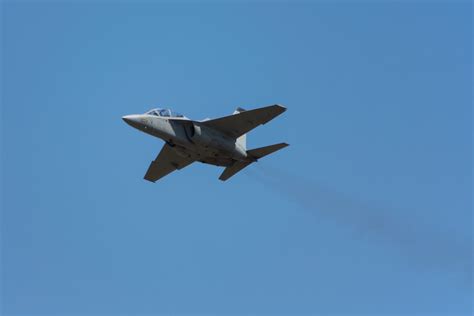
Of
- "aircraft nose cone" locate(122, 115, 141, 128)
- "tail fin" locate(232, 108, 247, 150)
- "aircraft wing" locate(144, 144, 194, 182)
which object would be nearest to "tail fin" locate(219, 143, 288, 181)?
"tail fin" locate(232, 108, 247, 150)

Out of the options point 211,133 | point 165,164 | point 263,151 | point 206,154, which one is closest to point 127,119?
point 211,133

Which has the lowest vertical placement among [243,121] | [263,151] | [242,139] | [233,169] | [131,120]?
[233,169]

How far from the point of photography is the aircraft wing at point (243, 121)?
37.7 m

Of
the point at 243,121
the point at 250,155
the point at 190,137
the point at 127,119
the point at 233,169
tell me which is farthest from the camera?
the point at 233,169

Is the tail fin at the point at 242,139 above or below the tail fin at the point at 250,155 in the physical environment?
above

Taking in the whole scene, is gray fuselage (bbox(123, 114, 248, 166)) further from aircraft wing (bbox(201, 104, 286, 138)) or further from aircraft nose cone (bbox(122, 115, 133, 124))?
aircraft wing (bbox(201, 104, 286, 138))

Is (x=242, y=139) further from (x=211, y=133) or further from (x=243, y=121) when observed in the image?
(x=211, y=133)

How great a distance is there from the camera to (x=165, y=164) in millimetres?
42406

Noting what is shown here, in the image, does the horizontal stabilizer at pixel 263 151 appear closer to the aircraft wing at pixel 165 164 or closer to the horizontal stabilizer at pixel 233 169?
the horizontal stabilizer at pixel 233 169

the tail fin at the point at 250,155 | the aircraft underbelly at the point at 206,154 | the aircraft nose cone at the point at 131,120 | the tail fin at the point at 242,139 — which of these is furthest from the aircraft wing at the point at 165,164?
the aircraft nose cone at the point at 131,120

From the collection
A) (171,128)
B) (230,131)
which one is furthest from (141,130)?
(230,131)

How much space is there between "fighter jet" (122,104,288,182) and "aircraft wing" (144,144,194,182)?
1820 millimetres

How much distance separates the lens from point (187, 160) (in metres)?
41.7

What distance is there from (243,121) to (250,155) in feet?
7.58
